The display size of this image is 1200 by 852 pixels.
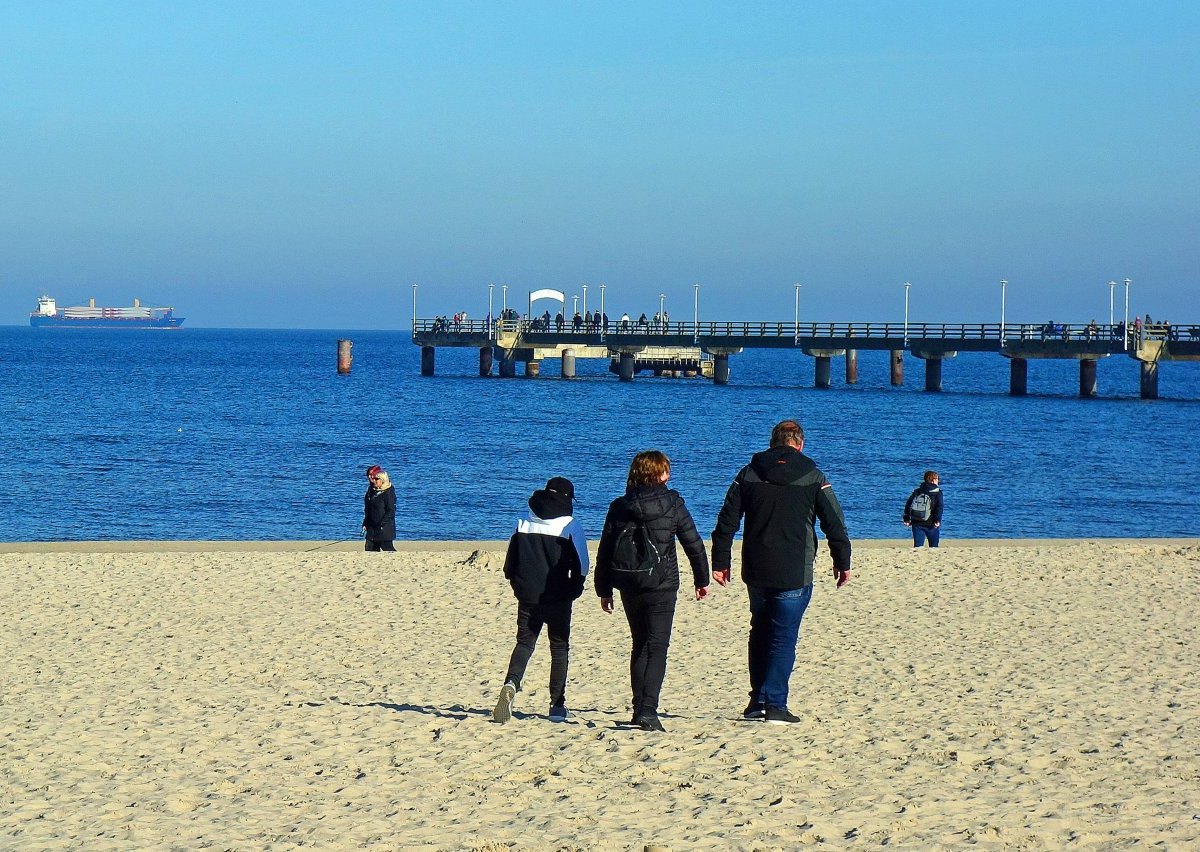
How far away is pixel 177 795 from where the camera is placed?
22.0 feet

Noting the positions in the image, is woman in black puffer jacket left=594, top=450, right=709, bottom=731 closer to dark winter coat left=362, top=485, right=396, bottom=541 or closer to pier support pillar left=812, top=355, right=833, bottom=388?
dark winter coat left=362, top=485, right=396, bottom=541

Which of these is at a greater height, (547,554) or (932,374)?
(547,554)

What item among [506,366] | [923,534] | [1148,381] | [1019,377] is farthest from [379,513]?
[506,366]

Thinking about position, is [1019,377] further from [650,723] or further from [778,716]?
[650,723]

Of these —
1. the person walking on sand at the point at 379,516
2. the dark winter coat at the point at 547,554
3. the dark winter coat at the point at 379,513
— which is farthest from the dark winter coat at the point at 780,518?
the dark winter coat at the point at 379,513

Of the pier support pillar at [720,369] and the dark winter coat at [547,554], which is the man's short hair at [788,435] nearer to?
the dark winter coat at [547,554]

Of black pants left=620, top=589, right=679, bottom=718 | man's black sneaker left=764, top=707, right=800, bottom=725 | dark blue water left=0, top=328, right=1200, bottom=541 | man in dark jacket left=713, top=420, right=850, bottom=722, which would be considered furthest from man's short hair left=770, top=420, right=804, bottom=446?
dark blue water left=0, top=328, right=1200, bottom=541

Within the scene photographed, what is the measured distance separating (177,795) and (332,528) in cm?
1885

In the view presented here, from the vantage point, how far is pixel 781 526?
7.50m

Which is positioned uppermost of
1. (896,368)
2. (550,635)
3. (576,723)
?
(896,368)

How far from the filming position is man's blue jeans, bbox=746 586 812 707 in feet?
25.3

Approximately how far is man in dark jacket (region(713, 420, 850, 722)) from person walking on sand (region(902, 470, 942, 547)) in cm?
1030

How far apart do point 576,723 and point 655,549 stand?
1315 mm

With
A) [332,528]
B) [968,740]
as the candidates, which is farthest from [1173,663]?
[332,528]
